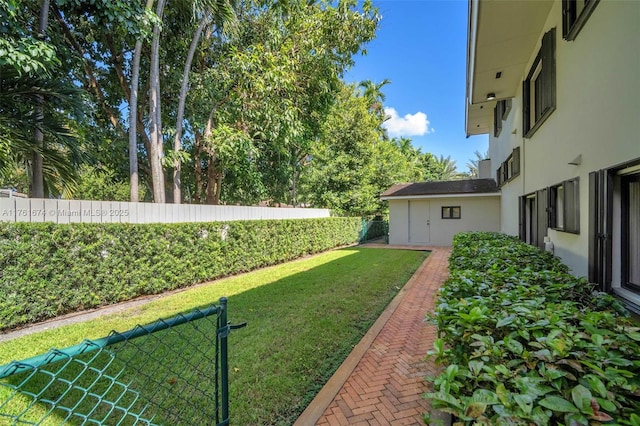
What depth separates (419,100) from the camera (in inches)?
1206

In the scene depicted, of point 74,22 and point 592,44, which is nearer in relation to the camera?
point 592,44

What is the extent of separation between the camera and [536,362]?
1435 millimetres

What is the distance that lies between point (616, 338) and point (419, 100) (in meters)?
32.7

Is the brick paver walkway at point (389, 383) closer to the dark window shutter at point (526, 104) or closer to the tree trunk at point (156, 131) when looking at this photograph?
the dark window shutter at point (526, 104)

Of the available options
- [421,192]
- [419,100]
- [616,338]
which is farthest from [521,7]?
[419,100]

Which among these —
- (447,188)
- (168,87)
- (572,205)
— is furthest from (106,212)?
(447,188)

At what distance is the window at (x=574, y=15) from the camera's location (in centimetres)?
337

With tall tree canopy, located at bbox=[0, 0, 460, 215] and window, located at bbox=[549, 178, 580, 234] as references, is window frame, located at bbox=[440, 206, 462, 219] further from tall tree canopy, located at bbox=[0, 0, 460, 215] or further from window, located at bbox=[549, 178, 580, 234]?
window, located at bbox=[549, 178, 580, 234]

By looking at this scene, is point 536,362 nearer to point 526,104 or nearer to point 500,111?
point 526,104

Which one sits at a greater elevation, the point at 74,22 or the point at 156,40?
the point at 74,22

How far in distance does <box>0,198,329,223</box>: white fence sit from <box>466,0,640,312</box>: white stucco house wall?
24.8ft

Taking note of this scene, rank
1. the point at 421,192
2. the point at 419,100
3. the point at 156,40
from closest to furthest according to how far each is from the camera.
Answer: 1. the point at 156,40
2. the point at 421,192
3. the point at 419,100

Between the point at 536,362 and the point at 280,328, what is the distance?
3.73m

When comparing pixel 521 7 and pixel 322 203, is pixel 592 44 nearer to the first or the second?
pixel 521 7
